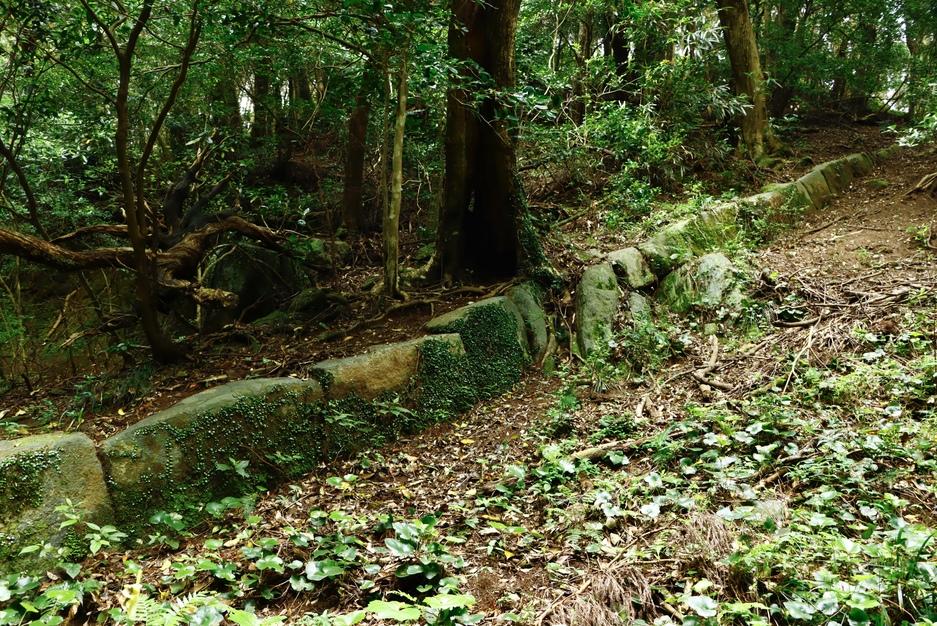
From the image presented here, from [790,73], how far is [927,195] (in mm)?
5114

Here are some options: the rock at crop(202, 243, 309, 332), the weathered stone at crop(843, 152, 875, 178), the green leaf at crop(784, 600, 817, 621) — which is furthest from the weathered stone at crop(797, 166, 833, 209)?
the green leaf at crop(784, 600, 817, 621)

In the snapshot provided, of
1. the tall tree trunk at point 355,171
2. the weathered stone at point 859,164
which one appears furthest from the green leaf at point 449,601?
the weathered stone at point 859,164

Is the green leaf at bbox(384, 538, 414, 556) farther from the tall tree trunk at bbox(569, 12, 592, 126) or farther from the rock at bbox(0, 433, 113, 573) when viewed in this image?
the tall tree trunk at bbox(569, 12, 592, 126)

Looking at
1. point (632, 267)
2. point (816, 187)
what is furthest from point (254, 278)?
point (816, 187)

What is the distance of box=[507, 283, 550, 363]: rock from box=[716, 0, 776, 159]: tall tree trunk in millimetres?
6475

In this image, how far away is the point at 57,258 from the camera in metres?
5.05

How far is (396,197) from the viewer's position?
6031 millimetres

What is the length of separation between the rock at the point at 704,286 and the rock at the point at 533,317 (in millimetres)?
1587

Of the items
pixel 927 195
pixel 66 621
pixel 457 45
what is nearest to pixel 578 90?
pixel 457 45

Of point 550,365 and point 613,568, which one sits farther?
point 550,365

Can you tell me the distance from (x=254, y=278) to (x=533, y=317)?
468cm

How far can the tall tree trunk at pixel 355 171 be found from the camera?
28.9 feet

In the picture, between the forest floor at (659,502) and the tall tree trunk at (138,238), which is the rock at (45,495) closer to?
the forest floor at (659,502)

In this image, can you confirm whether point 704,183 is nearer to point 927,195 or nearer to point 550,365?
point 927,195
